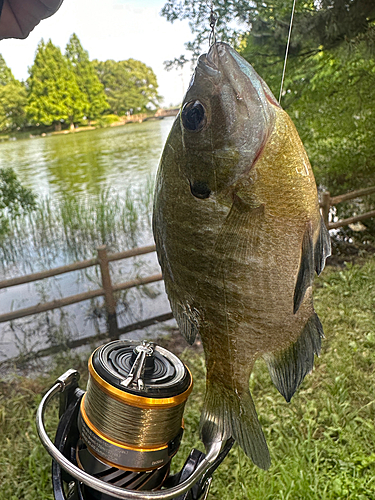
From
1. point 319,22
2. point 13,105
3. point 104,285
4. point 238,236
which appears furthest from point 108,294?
point 238,236

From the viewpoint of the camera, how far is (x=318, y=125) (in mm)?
3479

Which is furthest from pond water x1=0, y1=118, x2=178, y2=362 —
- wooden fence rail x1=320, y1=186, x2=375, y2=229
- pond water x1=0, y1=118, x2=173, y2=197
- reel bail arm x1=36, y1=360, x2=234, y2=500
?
reel bail arm x1=36, y1=360, x2=234, y2=500

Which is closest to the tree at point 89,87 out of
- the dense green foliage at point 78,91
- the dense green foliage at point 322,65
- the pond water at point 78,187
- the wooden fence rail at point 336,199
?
the dense green foliage at point 78,91

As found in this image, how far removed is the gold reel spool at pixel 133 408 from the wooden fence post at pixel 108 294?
92.7 inches

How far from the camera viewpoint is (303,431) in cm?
221

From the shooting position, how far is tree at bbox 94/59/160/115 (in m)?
1.60

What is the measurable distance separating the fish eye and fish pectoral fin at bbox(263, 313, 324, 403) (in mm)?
339

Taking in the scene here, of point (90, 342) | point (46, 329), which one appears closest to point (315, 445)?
point (90, 342)

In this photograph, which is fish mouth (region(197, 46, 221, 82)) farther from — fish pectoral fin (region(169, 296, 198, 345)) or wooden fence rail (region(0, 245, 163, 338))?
wooden fence rail (region(0, 245, 163, 338))

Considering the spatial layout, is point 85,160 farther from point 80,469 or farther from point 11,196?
point 80,469

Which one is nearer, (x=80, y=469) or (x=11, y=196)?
(x=80, y=469)

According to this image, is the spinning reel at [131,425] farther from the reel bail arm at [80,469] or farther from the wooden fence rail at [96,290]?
the wooden fence rail at [96,290]

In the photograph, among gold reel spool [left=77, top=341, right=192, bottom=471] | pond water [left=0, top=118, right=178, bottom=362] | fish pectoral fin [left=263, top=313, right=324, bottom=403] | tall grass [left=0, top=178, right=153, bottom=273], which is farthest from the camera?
tall grass [left=0, top=178, right=153, bottom=273]

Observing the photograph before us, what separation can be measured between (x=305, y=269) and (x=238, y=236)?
0.11 meters
